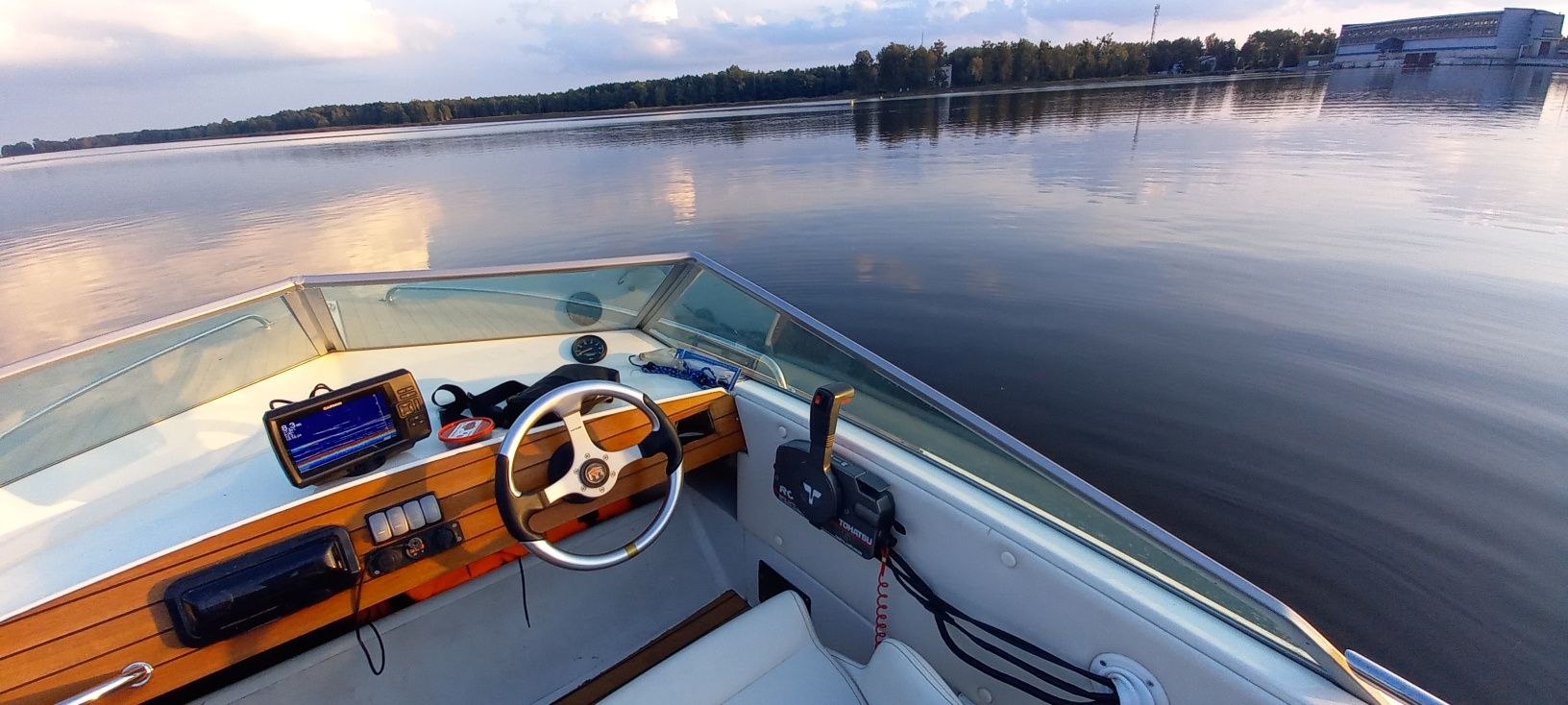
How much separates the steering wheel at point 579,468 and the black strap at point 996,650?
555 mm

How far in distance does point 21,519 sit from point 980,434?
6.99 ft

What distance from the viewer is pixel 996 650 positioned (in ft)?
3.91

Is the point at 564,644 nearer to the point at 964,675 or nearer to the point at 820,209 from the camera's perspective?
the point at 964,675

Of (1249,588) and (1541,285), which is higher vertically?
(1249,588)

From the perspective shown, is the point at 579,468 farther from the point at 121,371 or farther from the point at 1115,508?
the point at 121,371

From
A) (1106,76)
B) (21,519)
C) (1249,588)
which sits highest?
(1106,76)

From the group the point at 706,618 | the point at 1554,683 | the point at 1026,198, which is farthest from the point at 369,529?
the point at 1026,198

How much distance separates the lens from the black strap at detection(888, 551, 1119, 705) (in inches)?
41.6

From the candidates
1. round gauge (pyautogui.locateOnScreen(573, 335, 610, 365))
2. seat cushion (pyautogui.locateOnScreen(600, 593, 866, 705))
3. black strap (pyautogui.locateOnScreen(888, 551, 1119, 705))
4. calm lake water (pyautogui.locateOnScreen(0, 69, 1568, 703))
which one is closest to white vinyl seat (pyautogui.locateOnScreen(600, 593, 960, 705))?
seat cushion (pyautogui.locateOnScreen(600, 593, 866, 705))

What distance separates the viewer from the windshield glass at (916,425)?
102 centimetres

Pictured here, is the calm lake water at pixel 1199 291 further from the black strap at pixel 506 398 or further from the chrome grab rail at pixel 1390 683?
the black strap at pixel 506 398

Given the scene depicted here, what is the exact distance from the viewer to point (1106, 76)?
63.1m

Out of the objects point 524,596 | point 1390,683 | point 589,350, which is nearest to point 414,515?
point 524,596

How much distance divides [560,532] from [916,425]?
1.28 m
